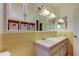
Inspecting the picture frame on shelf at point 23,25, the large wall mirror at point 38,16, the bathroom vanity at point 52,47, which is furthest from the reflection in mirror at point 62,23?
the picture frame on shelf at point 23,25

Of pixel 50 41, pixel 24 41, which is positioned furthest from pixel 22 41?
pixel 50 41

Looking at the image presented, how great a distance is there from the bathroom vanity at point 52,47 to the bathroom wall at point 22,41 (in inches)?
2.2

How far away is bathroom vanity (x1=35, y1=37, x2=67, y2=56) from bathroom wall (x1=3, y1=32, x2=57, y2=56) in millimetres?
55

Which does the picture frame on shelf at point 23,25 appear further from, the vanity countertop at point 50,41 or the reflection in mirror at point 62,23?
the reflection in mirror at point 62,23

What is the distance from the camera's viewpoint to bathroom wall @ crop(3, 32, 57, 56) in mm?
1123

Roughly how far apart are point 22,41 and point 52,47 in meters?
A: 0.33

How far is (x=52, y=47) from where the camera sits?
3.74ft

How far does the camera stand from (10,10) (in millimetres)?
1125

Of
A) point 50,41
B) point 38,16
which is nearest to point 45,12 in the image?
point 38,16

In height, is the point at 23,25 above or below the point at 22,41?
above

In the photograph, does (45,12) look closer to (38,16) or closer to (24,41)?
(38,16)

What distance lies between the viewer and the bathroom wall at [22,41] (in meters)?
1.12

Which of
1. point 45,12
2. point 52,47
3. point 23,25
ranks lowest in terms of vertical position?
point 52,47

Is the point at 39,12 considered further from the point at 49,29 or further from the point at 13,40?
the point at 13,40
